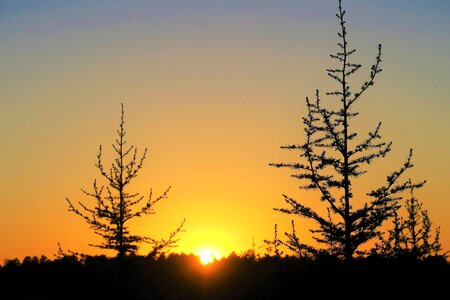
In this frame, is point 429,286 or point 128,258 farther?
point 128,258

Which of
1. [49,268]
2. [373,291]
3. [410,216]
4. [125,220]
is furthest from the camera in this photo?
[49,268]

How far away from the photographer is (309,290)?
1739cm

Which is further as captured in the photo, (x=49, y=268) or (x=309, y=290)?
(x=49, y=268)

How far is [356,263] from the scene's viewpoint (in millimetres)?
17625

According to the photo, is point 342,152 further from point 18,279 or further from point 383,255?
point 18,279

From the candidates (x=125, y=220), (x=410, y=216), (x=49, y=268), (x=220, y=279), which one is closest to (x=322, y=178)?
(x=125, y=220)

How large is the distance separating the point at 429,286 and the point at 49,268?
40.2m

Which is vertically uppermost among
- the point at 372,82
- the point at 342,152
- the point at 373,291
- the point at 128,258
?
the point at 372,82

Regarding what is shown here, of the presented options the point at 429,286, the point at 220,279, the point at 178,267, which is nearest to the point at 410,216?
the point at 429,286

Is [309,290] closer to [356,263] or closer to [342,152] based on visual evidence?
[356,263]

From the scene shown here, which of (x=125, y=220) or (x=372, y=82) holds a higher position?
(x=372, y=82)

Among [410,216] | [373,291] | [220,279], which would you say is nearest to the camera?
[373,291]

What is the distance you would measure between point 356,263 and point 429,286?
2350 mm

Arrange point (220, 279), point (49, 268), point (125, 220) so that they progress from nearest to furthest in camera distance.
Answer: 1. point (125, 220)
2. point (49, 268)
3. point (220, 279)
